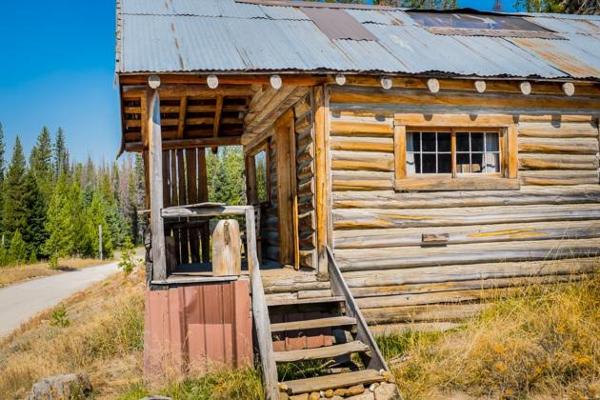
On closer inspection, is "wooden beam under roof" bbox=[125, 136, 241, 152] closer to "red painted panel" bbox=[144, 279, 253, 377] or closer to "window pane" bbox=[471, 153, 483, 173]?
"red painted panel" bbox=[144, 279, 253, 377]

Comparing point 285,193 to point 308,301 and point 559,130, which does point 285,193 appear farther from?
point 559,130

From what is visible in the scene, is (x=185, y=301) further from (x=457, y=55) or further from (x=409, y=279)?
(x=457, y=55)

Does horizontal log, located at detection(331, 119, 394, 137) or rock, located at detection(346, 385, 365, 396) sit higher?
horizontal log, located at detection(331, 119, 394, 137)

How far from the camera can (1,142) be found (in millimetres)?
82062

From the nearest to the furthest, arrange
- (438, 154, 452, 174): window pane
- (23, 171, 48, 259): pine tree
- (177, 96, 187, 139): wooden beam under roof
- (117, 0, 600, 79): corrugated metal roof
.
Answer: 1. (117, 0, 600, 79): corrugated metal roof
2. (438, 154, 452, 174): window pane
3. (177, 96, 187, 139): wooden beam under roof
4. (23, 171, 48, 259): pine tree

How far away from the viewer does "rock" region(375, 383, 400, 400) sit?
217 inches

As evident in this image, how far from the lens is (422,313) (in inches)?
308

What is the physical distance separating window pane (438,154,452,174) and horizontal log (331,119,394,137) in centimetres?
96

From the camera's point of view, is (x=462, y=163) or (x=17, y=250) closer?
(x=462, y=163)

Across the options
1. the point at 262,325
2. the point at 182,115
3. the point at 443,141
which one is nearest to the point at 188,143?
the point at 182,115

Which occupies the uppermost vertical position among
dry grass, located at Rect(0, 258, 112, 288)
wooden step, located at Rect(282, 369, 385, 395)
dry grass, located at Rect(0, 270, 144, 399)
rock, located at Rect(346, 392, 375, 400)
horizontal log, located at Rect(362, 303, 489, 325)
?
horizontal log, located at Rect(362, 303, 489, 325)

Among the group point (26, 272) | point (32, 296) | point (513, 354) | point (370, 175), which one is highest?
point (370, 175)

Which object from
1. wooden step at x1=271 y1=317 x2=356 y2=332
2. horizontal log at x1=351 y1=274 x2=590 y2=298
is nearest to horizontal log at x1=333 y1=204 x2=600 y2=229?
horizontal log at x1=351 y1=274 x2=590 y2=298

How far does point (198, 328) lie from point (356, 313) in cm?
196
